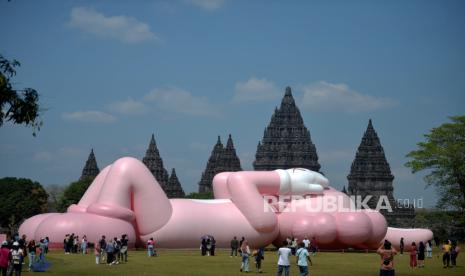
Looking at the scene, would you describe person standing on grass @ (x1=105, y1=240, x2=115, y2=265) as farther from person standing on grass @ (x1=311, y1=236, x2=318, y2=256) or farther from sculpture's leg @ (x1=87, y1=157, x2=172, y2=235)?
person standing on grass @ (x1=311, y1=236, x2=318, y2=256)

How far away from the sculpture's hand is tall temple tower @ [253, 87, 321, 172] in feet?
234

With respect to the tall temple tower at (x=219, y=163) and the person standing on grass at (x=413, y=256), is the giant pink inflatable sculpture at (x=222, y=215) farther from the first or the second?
the tall temple tower at (x=219, y=163)

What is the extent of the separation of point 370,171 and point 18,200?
54487mm

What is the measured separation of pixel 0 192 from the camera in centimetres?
7706

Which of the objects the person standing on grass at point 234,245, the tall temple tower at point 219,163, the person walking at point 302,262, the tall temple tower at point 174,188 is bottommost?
the person walking at point 302,262

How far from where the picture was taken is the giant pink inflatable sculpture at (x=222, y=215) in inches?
1243

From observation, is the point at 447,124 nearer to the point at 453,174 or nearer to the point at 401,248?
the point at 453,174

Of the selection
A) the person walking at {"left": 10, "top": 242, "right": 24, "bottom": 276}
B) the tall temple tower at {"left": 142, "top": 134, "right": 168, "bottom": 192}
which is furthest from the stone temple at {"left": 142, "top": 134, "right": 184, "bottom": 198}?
the person walking at {"left": 10, "top": 242, "right": 24, "bottom": 276}

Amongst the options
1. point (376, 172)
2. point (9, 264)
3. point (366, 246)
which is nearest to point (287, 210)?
A: point (366, 246)

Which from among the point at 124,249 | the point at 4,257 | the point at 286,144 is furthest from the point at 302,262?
the point at 286,144

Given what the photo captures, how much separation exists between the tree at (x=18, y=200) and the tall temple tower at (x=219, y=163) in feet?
119

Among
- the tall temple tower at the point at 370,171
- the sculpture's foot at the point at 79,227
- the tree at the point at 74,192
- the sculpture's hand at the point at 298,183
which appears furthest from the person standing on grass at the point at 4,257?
the tall temple tower at the point at 370,171

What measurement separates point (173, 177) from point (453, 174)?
74294mm

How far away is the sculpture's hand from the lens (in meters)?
35.6
